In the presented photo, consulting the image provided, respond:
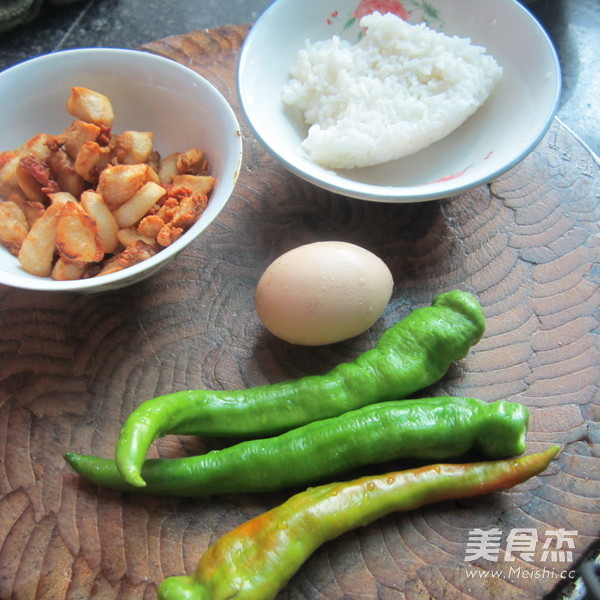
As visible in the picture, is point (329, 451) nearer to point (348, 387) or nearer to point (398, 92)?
point (348, 387)

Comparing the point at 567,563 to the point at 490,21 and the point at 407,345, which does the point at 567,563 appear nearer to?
the point at 407,345

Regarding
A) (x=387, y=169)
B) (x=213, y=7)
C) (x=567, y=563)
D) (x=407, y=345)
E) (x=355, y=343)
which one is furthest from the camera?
(x=213, y=7)

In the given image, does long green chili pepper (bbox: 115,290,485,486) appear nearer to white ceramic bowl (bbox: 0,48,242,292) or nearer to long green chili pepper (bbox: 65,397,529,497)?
long green chili pepper (bbox: 65,397,529,497)

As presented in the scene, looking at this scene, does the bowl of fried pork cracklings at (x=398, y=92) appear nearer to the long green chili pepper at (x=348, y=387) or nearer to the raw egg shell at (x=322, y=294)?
the raw egg shell at (x=322, y=294)

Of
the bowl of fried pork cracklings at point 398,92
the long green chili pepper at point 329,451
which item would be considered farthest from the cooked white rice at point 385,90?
the long green chili pepper at point 329,451

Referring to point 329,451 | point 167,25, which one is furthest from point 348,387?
point 167,25

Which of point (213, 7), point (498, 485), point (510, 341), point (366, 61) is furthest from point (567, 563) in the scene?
point (213, 7)
